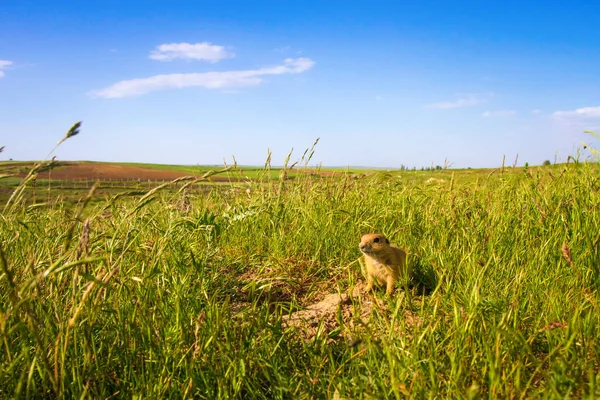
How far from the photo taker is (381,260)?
123 inches

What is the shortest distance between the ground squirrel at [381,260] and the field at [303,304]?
15cm

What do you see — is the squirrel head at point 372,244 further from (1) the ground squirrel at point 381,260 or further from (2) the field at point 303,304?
(2) the field at point 303,304

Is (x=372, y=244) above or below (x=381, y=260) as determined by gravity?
above

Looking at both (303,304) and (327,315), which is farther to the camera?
(303,304)

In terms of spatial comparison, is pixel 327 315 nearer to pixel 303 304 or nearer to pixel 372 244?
pixel 303 304

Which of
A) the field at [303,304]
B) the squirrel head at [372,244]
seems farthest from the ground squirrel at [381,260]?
the field at [303,304]

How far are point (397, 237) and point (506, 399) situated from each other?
2.33 metres

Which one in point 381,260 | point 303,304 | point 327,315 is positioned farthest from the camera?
point 381,260

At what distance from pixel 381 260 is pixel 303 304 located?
2.22 ft

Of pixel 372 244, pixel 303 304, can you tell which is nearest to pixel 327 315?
pixel 303 304

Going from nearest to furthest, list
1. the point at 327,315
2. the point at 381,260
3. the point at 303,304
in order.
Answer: the point at 327,315
the point at 303,304
the point at 381,260

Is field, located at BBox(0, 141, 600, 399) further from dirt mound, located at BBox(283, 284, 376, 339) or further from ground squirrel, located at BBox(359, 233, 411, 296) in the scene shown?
ground squirrel, located at BBox(359, 233, 411, 296)

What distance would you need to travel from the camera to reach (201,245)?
379cm

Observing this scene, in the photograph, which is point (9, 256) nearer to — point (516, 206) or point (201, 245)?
point (201, 245)
